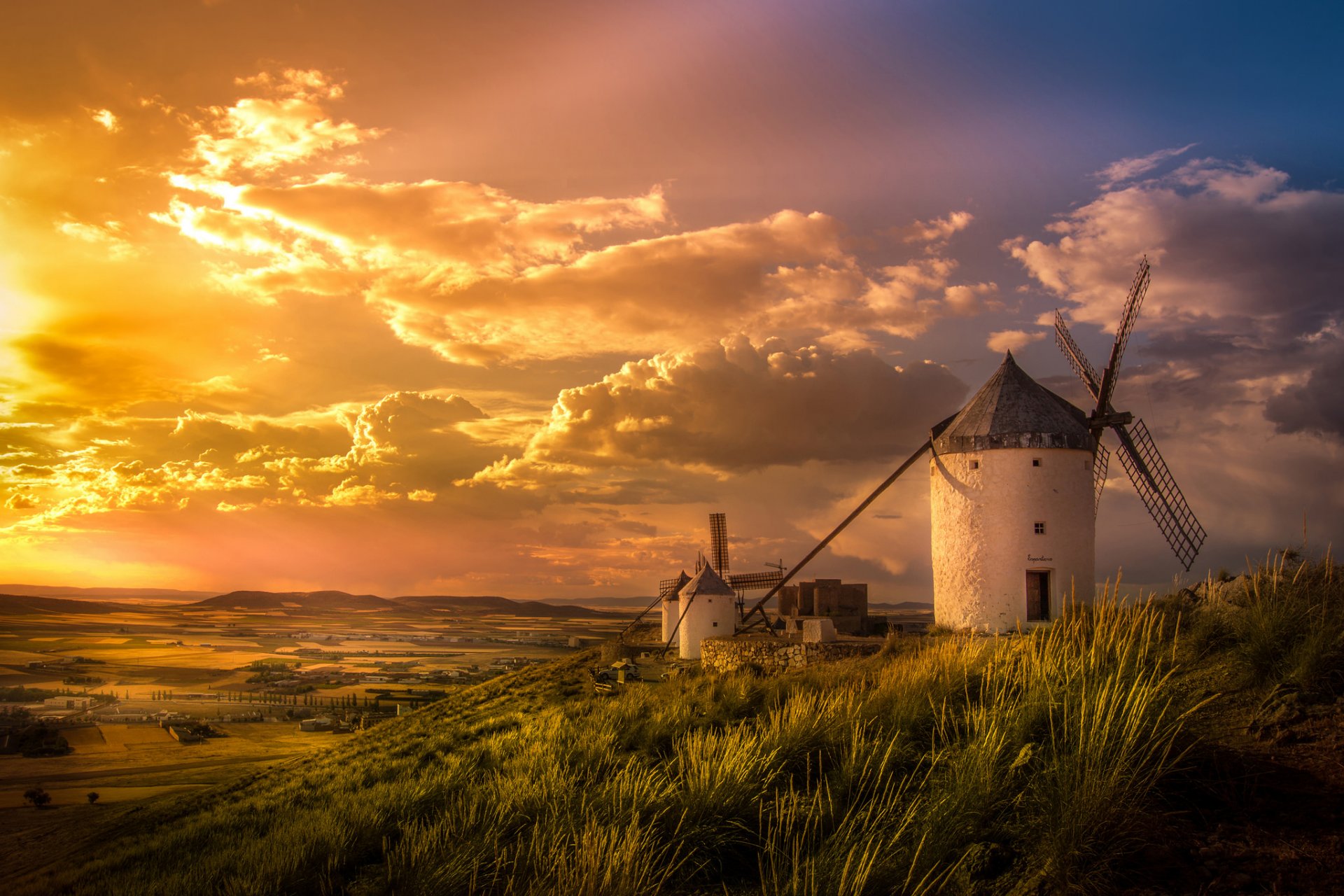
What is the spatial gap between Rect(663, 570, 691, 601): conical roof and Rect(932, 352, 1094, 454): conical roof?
1944 centimetres

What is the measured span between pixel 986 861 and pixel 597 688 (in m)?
19.4

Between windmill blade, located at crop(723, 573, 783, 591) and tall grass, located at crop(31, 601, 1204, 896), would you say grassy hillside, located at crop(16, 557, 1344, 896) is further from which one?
windmill blade, located at crop(723, 573, 783, 591)

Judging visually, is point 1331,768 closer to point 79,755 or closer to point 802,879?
point 802,879

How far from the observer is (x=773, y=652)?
25828mm

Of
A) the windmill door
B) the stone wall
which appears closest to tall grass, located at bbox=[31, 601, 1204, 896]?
the windmill door

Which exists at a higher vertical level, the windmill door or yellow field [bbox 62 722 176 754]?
the windmill door

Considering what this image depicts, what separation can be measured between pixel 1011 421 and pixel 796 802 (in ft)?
58.6

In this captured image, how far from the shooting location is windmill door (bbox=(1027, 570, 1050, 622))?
20.6m

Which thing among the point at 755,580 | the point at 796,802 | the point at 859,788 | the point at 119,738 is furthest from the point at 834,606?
the point at 796,802

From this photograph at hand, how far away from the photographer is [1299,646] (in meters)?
8.19

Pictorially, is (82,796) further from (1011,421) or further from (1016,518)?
(1011,421)

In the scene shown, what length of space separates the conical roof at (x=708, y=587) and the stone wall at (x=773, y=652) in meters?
2.87

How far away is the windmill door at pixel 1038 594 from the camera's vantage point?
20.6 metres

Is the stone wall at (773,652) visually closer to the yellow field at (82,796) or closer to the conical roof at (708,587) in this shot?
the conical roof at (708,587)
